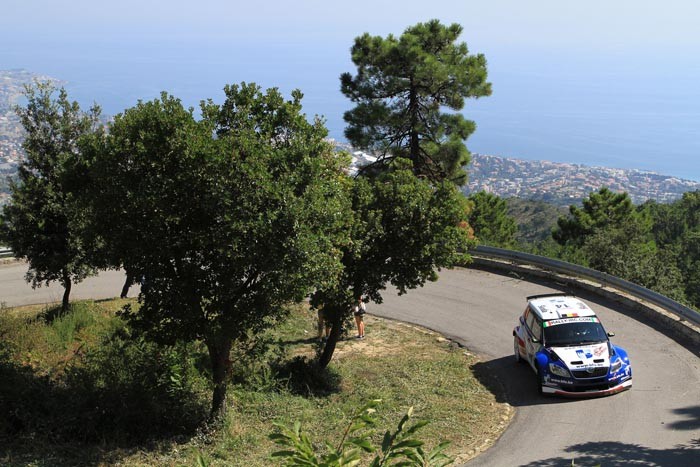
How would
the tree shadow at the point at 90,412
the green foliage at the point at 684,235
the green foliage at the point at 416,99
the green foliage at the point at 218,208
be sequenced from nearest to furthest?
the green foliage at the point at 218,208, the tree shadow at the point at 90,412, the green foliage at the point at 684,235, the green foliage at the point at 416,99

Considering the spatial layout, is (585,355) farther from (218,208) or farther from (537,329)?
(218,208)

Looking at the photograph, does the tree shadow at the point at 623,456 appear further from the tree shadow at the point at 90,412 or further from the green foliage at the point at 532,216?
the green foliage at the point at 532,216

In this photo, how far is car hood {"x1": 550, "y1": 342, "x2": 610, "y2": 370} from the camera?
14.3m

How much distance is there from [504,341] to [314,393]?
20.7ft

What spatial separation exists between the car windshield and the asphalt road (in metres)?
1.25

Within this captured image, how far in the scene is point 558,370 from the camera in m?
14.4

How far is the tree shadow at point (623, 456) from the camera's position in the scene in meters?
11.4

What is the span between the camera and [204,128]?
424 inches

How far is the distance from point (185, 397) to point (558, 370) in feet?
25.2

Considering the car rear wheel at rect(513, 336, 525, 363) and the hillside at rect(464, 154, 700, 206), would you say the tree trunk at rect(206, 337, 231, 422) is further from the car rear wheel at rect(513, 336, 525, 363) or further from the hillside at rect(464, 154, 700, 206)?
the hillside at rect(464, 154, 700, 206)

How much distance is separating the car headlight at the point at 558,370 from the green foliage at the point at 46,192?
36.2ft

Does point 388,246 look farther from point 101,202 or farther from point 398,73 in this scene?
point 398,73

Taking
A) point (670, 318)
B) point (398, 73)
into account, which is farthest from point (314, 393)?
point (398, 73)

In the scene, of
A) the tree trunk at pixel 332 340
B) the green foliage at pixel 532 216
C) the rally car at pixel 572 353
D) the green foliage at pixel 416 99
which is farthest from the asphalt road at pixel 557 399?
the green foliage at pixel 532 216
